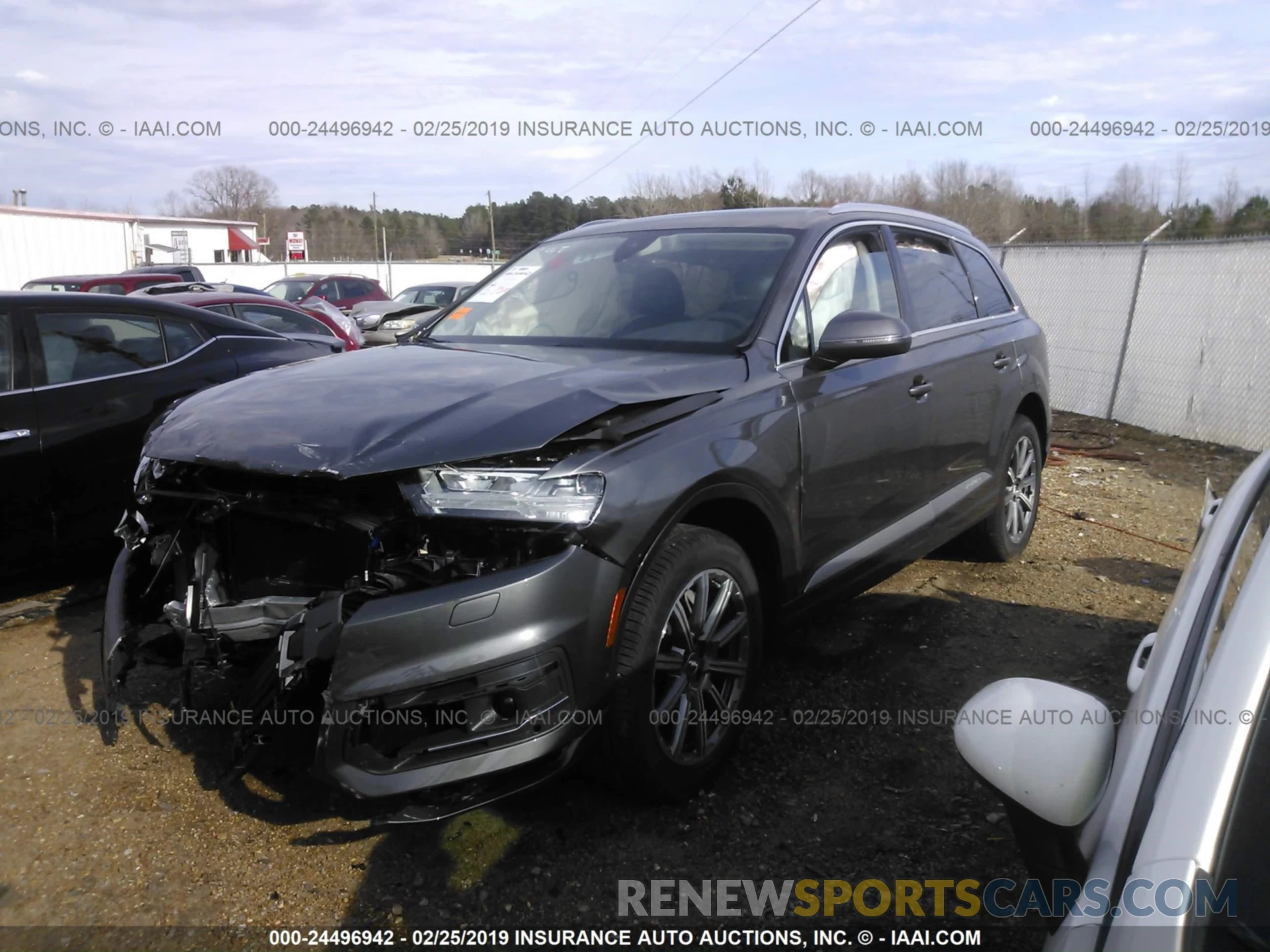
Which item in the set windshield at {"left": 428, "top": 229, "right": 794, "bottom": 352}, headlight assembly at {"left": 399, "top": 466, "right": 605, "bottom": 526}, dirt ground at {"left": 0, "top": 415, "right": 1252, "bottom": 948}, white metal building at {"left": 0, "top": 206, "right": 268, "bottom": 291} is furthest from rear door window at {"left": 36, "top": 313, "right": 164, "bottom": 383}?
white metal building at {"left": 0, "top": 206, "right": 268, "bottom": 291}

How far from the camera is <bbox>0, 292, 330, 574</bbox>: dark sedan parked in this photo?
4445mm

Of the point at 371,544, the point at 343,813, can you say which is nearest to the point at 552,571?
the point at 371,544

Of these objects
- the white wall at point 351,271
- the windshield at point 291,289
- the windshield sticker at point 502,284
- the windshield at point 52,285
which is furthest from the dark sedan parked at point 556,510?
the white wall at point 351,271

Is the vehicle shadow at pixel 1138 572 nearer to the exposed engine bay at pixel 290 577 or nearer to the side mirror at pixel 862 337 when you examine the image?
the side mirror at pixel 862 337

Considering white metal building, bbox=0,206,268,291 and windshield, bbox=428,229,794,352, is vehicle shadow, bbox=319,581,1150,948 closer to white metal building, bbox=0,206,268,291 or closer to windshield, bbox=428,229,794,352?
windshield, bbox=428,229,794,352

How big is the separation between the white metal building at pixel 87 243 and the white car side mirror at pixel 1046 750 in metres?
26.6

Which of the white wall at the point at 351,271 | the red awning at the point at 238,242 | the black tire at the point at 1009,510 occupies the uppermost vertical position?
the red awning at the point at 238,242

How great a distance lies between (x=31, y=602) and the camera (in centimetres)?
A: 486

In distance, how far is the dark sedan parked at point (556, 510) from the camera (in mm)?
2531

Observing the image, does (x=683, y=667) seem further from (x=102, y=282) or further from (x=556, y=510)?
(x=102, y=282)

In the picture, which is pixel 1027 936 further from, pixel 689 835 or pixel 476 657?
pixel 476 657

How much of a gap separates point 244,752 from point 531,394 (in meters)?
1.29

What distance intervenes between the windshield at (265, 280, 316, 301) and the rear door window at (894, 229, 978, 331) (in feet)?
58.3

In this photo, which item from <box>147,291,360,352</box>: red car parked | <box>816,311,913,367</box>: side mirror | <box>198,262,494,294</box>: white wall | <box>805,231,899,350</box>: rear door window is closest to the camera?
<box>816,311,913,367</box>: side mirror
